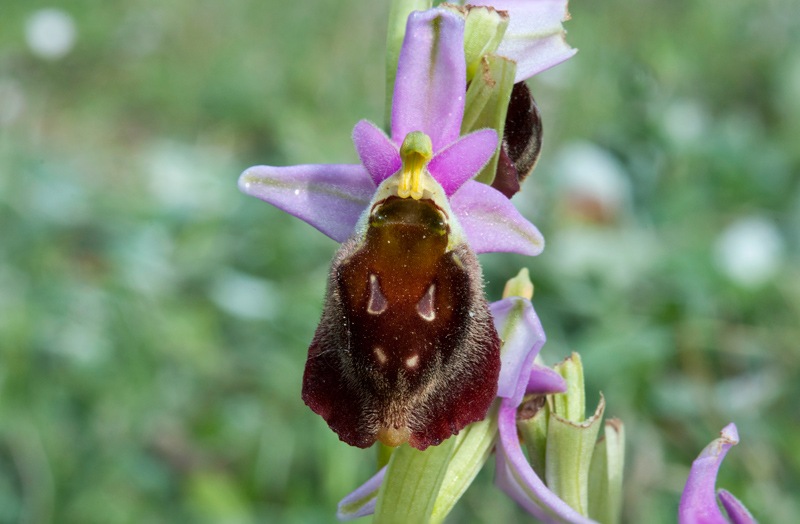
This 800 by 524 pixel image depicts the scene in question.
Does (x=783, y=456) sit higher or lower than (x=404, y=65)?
lower

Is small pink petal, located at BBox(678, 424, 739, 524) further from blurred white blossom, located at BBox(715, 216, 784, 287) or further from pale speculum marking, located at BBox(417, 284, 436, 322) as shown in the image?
blurred white blossom, located at BBox(715, 216, 784, 287)

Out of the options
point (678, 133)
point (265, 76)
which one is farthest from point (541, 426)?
point (265, 76)

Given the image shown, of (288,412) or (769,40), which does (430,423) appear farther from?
(769,40)

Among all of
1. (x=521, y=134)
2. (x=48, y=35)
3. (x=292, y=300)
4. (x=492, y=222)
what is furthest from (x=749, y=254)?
(x=48, y=35)

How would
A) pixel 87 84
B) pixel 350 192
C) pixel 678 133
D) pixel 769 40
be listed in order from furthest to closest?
pixel 769 40 < pixel 87 84 < pixel 678 133 < pixel 350 192

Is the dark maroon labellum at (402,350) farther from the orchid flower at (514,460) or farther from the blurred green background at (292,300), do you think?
the blurred green background at (292,300)

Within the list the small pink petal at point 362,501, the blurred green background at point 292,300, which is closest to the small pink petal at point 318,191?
the small pink petal at point 362,501
